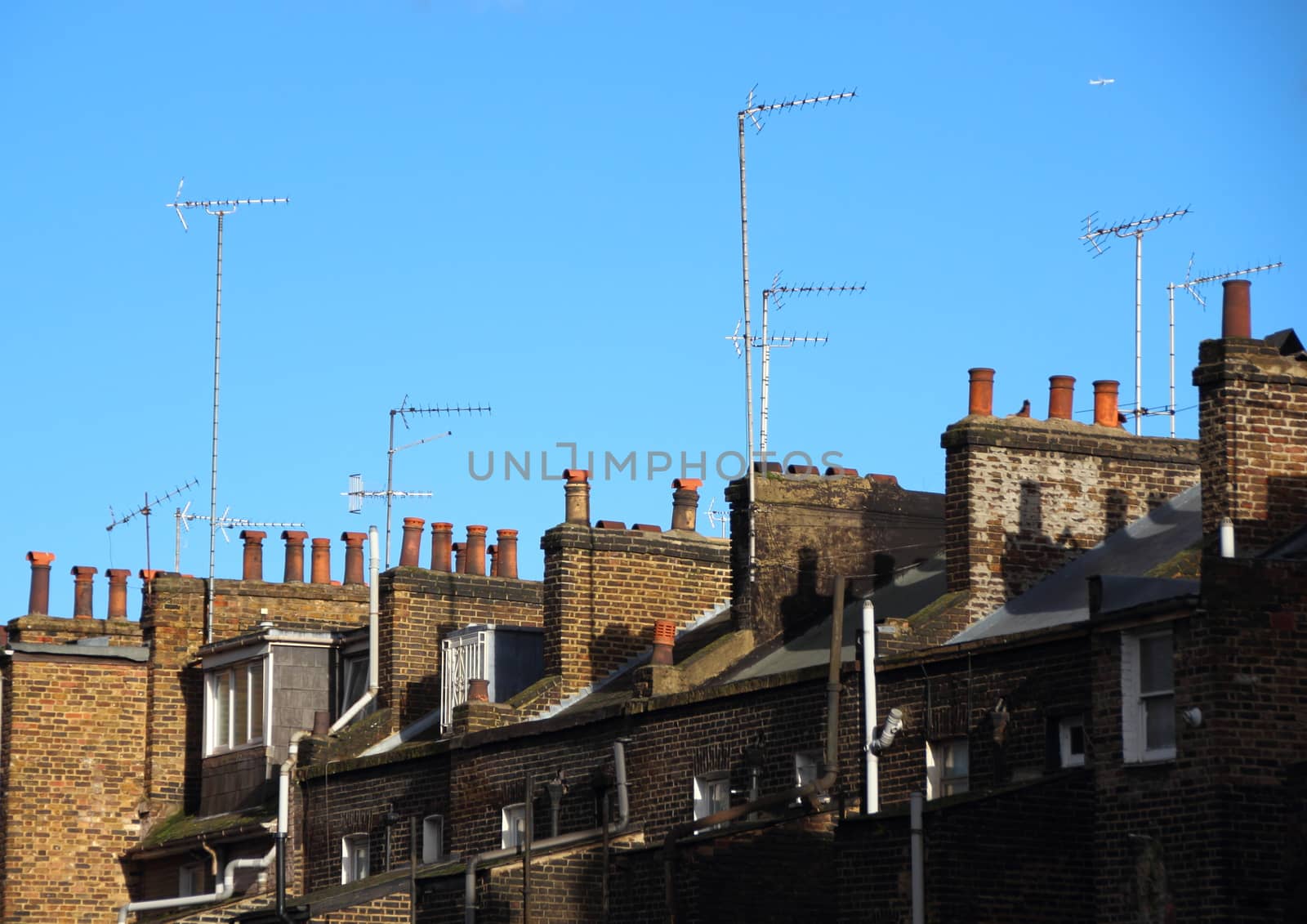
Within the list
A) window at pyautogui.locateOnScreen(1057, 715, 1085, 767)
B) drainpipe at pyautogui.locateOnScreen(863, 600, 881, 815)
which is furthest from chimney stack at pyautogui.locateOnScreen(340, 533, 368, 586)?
window at pyautogui.locateOnScreen(1057, 715, 1085, 767)

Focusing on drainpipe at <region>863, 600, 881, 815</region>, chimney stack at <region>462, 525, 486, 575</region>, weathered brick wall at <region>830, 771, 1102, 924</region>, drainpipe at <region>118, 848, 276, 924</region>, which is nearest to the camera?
weathered brick wall at <region>830, 771, 1102, 924</region>

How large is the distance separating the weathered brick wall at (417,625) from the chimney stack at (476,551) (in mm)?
1594

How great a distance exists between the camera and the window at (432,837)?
36.2 m

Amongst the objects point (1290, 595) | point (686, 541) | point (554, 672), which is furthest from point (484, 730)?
point (1290, 595)

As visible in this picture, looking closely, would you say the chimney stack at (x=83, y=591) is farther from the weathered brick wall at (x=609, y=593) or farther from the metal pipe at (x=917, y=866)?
the metal pipe at (x=917, y=866)

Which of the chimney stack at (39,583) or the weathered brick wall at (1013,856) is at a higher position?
the chimney stack at (39,583)

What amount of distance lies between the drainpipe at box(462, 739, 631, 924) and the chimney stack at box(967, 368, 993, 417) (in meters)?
6.16

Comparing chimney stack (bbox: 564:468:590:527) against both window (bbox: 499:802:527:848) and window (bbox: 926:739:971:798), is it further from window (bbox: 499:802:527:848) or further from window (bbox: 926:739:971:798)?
window (bbox: 926:739:971:798)

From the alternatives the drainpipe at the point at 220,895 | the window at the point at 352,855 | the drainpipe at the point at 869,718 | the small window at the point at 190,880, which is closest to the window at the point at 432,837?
the window at the point at 352,855

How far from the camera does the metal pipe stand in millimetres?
25297

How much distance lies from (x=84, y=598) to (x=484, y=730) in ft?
47.7

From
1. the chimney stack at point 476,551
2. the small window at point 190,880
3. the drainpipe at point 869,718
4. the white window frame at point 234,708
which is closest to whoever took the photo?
the drainpipe at point 869,718

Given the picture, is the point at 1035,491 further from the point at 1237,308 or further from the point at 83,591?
the point at 83,591

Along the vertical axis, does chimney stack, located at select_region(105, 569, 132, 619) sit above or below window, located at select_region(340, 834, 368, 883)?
above
